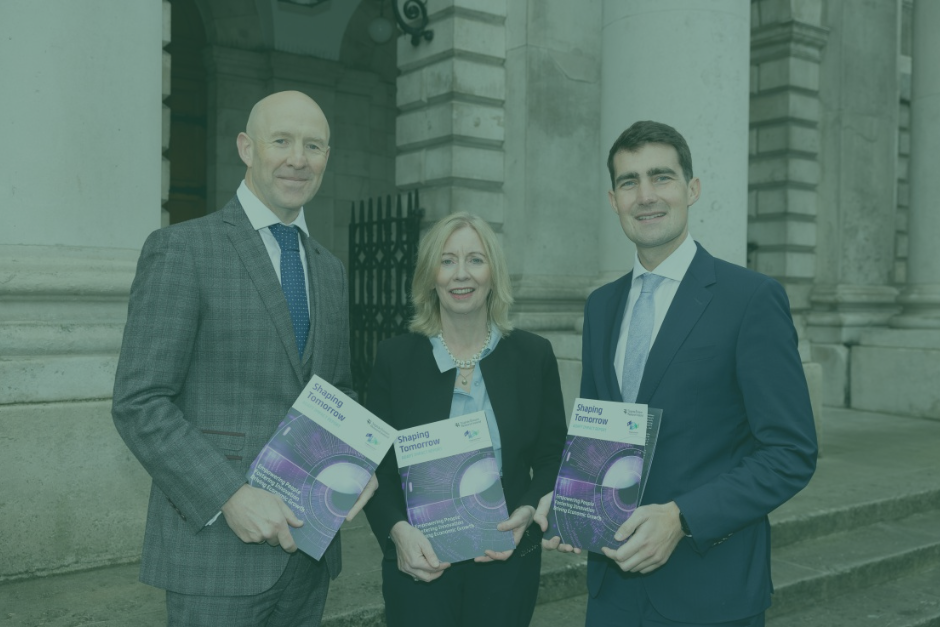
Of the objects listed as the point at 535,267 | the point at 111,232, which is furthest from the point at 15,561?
the point at 535,267

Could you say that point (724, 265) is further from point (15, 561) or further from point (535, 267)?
point (535, 267)

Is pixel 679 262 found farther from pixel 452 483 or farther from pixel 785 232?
pixel 785 232

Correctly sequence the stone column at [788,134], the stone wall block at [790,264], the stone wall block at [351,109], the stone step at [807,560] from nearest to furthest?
1. the stone step at [807,560]
2. the stone column at [788,134]
3. the stone wall block at [790,264]
4. the stone wall block at [351,109]

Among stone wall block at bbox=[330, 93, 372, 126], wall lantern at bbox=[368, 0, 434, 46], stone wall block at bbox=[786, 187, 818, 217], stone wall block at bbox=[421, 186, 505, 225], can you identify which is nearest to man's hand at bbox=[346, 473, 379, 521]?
stone wall block at bbox=[421, 186, 505, 225]

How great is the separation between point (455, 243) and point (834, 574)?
3449mm

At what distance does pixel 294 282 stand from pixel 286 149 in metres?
0.34

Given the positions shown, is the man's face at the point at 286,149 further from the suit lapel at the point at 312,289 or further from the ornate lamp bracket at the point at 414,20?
the ornate lamp bracket at the point at 414,20

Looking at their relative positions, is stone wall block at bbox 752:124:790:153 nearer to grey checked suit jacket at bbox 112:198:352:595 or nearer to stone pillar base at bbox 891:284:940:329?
stone pillar base at bbox 891:284:940:329

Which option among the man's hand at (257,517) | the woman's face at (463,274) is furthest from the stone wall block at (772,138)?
the man's hand at (257,517)

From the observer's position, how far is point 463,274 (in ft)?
8.38

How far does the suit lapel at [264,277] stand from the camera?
6.97 ft

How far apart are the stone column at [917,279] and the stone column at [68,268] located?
8891 millimetres

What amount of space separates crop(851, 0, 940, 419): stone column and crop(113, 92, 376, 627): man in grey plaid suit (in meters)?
9.61

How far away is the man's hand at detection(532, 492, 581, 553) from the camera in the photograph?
2178 mm
